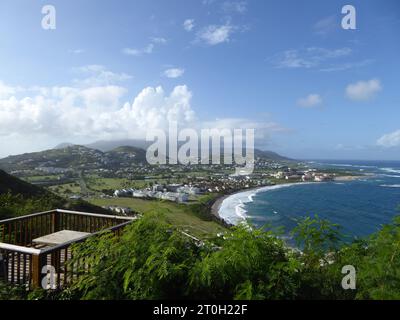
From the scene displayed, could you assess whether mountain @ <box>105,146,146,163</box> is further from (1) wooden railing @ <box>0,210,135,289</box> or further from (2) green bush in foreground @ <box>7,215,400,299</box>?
(2) green bush in foreground @ <box>7,215,400,299</box>

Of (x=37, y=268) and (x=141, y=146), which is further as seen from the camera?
(x=141, y=146)

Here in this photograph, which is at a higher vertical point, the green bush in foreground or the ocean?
the green bush in foreground

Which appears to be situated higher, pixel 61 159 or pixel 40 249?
pixel 40 249

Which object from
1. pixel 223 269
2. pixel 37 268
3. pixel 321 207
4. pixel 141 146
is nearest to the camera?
pixel 223 269

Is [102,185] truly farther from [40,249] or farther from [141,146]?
[40,249]

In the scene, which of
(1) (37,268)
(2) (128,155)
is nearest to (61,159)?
(2) (128,155)

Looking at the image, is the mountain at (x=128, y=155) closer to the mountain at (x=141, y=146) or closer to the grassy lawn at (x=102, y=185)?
the mountain at (x=141, y=146)

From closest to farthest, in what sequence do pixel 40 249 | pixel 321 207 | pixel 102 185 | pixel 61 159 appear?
1. pixel 40 249
2. pixel 321 207
3. pixel 102 185
4. pixel 61 159

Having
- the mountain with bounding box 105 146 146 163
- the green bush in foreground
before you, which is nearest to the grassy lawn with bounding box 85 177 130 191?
the mountain with bounding box 105 146 146 163

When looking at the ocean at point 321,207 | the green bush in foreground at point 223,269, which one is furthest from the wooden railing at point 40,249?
the ocean at point 321,207
